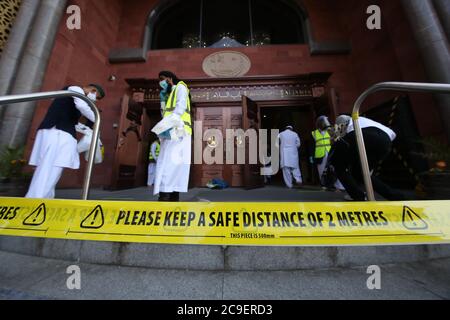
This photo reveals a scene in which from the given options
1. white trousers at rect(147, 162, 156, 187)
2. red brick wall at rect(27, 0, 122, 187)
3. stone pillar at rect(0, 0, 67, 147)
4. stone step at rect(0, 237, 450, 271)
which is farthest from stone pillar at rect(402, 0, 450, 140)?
red brick wall at rect(27, 0, 122, 187)

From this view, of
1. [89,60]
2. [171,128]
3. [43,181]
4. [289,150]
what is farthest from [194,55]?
[43,181]

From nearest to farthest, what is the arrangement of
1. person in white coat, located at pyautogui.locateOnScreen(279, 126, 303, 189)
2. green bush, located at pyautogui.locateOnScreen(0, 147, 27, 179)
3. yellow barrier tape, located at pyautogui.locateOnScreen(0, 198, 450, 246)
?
yellow barrier tape, located at pyautogui.locateOnScreen(0, 198, 450, 246), green bush, located at pyautogui.locateOnScreen(0, 147, 27, 179), person in white coat, located at pyautogui.locateOnScreen(279, 126, 303, 189)

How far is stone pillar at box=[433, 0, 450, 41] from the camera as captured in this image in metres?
3.53

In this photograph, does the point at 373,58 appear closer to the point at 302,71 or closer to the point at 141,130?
the point at 302,71

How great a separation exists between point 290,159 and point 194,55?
15.7ft

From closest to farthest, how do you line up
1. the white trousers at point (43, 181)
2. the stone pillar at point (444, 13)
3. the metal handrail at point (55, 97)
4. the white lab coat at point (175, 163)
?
the metal handrail at point (55, 97), the white trousers at point (43, 181), the white lab coat at point (175, 163), the stone pillar at point (444, 13)

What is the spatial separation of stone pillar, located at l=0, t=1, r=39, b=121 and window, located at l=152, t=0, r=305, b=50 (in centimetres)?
370

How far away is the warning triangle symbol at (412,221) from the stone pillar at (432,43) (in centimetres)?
346

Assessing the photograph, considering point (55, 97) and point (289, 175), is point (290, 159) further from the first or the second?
point (55, 97)

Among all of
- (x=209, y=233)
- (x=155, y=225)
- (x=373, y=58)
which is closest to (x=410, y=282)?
(x=209, y=233)

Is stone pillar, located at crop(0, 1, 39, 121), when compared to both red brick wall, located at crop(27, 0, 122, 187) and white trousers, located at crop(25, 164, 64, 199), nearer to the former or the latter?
red brick wall, located at crop(27, 0, 122, 187)

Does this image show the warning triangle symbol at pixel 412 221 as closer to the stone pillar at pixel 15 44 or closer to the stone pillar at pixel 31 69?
the stone pillar at pixel 31 69

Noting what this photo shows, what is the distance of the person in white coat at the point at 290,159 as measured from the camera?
565cm

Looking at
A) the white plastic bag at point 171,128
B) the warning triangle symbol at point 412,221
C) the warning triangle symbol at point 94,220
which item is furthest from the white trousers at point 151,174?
the warning triangle symbol at point 412,221
